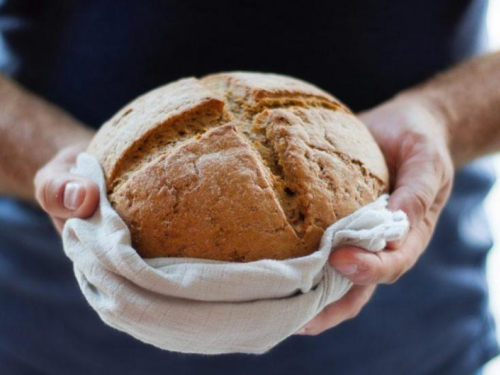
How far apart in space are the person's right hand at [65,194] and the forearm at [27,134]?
1.06 feet

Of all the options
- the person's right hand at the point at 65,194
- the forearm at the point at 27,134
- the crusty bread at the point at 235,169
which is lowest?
the forearm at the point at 27,134

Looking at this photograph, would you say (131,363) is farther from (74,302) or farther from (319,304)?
(319,304)

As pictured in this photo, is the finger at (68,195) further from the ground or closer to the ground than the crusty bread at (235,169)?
closer to the ground

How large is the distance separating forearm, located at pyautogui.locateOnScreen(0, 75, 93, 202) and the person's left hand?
0.78 metres

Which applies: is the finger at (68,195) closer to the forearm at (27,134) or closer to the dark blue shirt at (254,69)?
the forearm at (27,134)

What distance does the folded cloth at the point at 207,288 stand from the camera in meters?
0.98

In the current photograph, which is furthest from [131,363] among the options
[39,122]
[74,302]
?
[39,122]

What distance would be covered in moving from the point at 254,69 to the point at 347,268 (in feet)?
2.42

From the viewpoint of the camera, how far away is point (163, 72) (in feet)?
5.22

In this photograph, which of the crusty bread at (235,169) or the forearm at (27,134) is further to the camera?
the forearm at (27,134)

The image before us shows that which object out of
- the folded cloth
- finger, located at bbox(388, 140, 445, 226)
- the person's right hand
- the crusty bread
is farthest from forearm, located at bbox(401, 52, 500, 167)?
the person's right hand

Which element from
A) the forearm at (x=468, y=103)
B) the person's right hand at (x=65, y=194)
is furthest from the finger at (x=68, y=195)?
the forearm at (x=468, y=103)

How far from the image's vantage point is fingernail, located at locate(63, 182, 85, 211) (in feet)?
3.54

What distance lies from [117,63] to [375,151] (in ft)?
2.59
